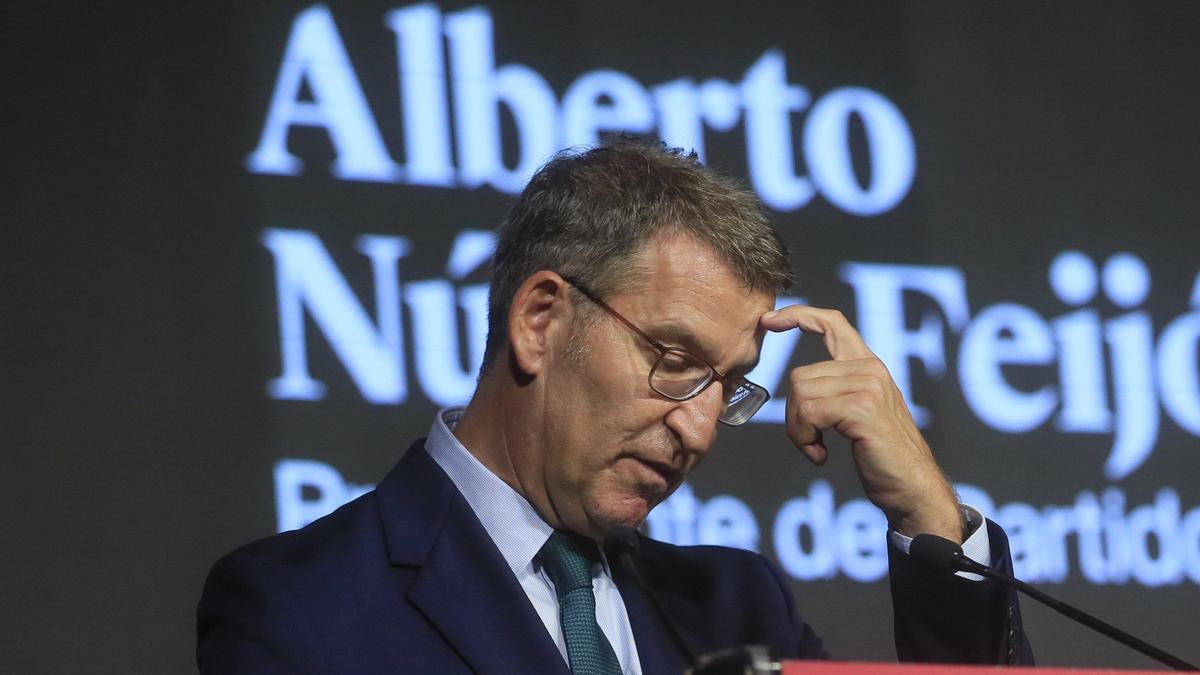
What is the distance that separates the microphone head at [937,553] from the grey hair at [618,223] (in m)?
0.39

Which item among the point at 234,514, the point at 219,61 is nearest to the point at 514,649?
the point at 234,514

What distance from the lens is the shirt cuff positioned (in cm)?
197

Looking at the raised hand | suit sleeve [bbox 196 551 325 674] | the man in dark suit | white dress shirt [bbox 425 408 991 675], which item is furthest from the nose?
suit sleeve [bbox 196 551 325 674]

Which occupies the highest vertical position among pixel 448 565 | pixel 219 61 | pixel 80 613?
pixel 219 61

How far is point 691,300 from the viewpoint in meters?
1.93

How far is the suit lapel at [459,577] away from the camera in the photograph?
1819mm

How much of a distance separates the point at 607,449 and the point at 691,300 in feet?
0.70

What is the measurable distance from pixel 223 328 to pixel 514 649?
4.13 feet

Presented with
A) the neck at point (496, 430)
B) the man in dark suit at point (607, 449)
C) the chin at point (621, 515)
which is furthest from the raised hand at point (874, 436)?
the neck at point (496, 430)

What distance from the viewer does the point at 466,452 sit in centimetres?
202

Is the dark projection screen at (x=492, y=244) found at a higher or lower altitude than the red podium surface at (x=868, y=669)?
higher

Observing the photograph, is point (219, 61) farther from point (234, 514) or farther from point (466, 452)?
point (466, 452)

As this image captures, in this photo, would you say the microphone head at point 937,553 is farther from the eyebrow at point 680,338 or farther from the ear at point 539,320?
the ear at point 539,320

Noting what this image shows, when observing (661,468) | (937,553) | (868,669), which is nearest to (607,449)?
(661,468)
